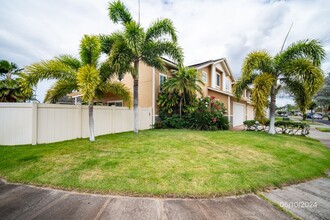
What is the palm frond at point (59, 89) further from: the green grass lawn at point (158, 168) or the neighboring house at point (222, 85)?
the neighboring house at point (222, 85)

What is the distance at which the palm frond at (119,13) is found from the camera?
8.26m

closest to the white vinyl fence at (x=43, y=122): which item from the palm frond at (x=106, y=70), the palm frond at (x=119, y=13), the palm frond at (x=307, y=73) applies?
the palm frond at (x=106, y=70)

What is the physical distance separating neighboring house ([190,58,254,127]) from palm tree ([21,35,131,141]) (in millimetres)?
10052

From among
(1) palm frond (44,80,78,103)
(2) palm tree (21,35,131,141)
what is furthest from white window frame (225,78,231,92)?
(1) palm frond (44,80,78,103)

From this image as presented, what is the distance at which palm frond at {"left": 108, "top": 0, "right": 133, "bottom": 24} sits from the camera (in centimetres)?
826

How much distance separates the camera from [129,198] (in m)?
2.84

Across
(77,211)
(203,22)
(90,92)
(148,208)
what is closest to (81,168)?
(77,211)

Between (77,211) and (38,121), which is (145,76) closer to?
(38,121)

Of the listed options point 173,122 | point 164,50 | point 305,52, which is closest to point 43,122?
point 164,50

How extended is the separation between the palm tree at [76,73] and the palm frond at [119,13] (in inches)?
106

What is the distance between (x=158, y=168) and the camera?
13.5ft

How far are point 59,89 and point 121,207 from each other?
694 cm

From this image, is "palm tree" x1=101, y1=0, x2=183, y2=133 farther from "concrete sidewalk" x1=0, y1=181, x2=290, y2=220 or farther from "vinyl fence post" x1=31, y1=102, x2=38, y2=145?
"concrete sidewalk" x1=0, y1=181, x2=290, y2=220

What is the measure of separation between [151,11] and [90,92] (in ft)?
26.7
